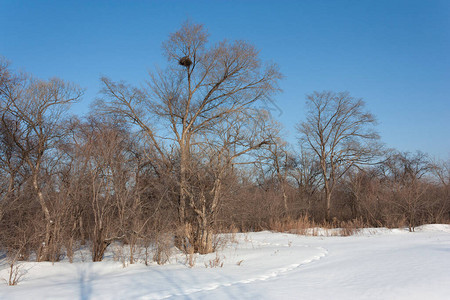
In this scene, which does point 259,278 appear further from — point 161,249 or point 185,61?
point 185,61

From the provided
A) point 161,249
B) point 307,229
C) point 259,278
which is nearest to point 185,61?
point 161,249

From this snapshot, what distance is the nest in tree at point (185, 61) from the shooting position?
1461cm

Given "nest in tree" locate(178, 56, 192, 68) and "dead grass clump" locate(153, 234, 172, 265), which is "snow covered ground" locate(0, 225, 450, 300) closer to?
"dead grass clump" locate(153, 234, 172, 265)

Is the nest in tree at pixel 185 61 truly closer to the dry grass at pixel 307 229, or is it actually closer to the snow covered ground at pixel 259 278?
the snow covered ground at pixel 259 278

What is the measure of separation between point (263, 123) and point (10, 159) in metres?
11.3

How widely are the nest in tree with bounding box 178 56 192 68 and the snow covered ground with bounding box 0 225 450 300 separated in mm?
8401

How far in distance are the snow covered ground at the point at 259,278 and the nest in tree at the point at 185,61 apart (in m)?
8.40

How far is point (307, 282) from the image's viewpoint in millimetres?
6664

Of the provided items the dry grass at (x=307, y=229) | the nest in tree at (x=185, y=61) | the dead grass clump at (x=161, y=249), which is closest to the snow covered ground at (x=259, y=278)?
the dead grass clump at (x=161, y=249)

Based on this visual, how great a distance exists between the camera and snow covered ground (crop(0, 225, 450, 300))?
19.1 ft

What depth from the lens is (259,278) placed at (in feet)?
24.3

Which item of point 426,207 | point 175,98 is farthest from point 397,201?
point 175,98

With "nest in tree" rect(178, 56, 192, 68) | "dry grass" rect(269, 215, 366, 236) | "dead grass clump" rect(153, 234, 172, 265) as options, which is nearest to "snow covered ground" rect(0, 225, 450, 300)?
"dead grass clump" rect(153, 234, 172, 265)

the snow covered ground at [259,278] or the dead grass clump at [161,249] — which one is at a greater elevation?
the dead grass clump at [161,249]
